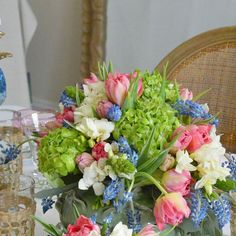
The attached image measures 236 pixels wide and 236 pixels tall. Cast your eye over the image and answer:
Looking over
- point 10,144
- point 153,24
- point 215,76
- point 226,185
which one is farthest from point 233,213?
point 153,24

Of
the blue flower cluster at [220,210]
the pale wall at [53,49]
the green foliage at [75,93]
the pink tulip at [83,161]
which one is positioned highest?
the green foliage at [75,93]

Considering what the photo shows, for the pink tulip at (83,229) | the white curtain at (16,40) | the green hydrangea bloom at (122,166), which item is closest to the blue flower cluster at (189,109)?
the green hydrangea bloom at (122,166)

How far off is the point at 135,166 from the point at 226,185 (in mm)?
118

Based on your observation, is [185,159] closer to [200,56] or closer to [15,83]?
[200,56]

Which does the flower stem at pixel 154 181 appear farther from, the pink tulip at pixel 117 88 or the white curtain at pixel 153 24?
the white curtain at pixel 153 24

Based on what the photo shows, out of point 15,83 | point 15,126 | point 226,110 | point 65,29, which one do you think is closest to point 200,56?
point 226,110

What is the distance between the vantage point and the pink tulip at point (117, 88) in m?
0.58

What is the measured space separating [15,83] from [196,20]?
0.95m

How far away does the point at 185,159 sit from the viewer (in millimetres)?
552

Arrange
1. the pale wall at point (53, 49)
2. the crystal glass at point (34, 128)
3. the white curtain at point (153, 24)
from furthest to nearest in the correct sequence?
the pale wall at point (53, 49)
the white curtain at point (153, 24)
the crystal glass at point (34, 128)

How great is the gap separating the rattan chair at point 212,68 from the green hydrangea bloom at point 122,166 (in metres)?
0.86

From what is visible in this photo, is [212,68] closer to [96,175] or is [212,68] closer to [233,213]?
[233,213]

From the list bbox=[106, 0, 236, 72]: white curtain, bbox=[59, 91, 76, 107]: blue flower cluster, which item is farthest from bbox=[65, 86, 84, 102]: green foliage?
bbox=[106, 0, 236, 72]: white curtain

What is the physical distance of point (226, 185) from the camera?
0.59 m
